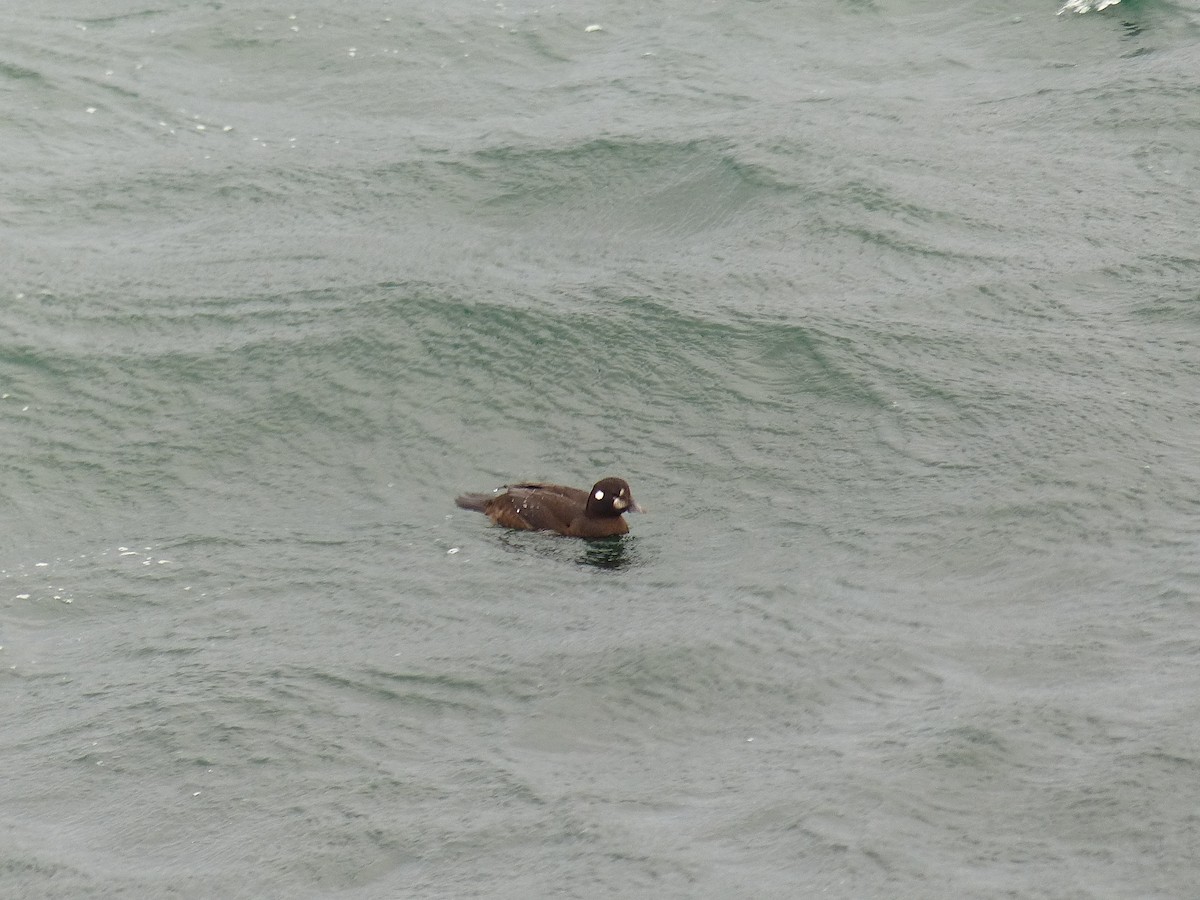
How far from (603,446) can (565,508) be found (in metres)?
1.33

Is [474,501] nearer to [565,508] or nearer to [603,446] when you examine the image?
[565,508]

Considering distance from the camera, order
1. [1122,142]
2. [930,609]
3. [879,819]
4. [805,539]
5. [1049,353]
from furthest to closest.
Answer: [1122,142] → [1049,353] → [805,539] → [930,609] → [879,819]

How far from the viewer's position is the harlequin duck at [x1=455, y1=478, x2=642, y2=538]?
11781 millimetres

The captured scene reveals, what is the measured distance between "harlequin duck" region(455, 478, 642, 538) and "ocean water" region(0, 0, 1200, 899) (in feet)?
0.46

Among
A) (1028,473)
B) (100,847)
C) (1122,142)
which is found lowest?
(100,847)

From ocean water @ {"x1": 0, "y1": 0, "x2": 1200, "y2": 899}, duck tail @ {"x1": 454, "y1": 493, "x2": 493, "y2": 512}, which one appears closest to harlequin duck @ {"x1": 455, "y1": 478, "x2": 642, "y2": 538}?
duck tail @ {"x1": 454, "y1": 493, "x2": 493, "y2": 512}

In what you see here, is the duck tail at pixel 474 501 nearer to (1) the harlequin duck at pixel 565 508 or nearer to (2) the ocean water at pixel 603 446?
(1) the harlequin duck at pixel 565 508

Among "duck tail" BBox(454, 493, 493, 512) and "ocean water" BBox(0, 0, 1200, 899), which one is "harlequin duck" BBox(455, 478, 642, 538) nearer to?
"duck tail" BBox(454, 493, 493, 512)

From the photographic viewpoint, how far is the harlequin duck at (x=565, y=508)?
464 inches

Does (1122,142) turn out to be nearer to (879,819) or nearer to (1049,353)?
(1049,353)

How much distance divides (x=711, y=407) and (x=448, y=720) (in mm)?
4298

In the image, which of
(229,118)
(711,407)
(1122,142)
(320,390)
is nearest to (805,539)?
(711,407)

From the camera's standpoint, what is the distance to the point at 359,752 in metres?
9.64

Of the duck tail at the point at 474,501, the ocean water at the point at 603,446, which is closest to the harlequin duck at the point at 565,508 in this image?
the duck tail at the point at 474,501
